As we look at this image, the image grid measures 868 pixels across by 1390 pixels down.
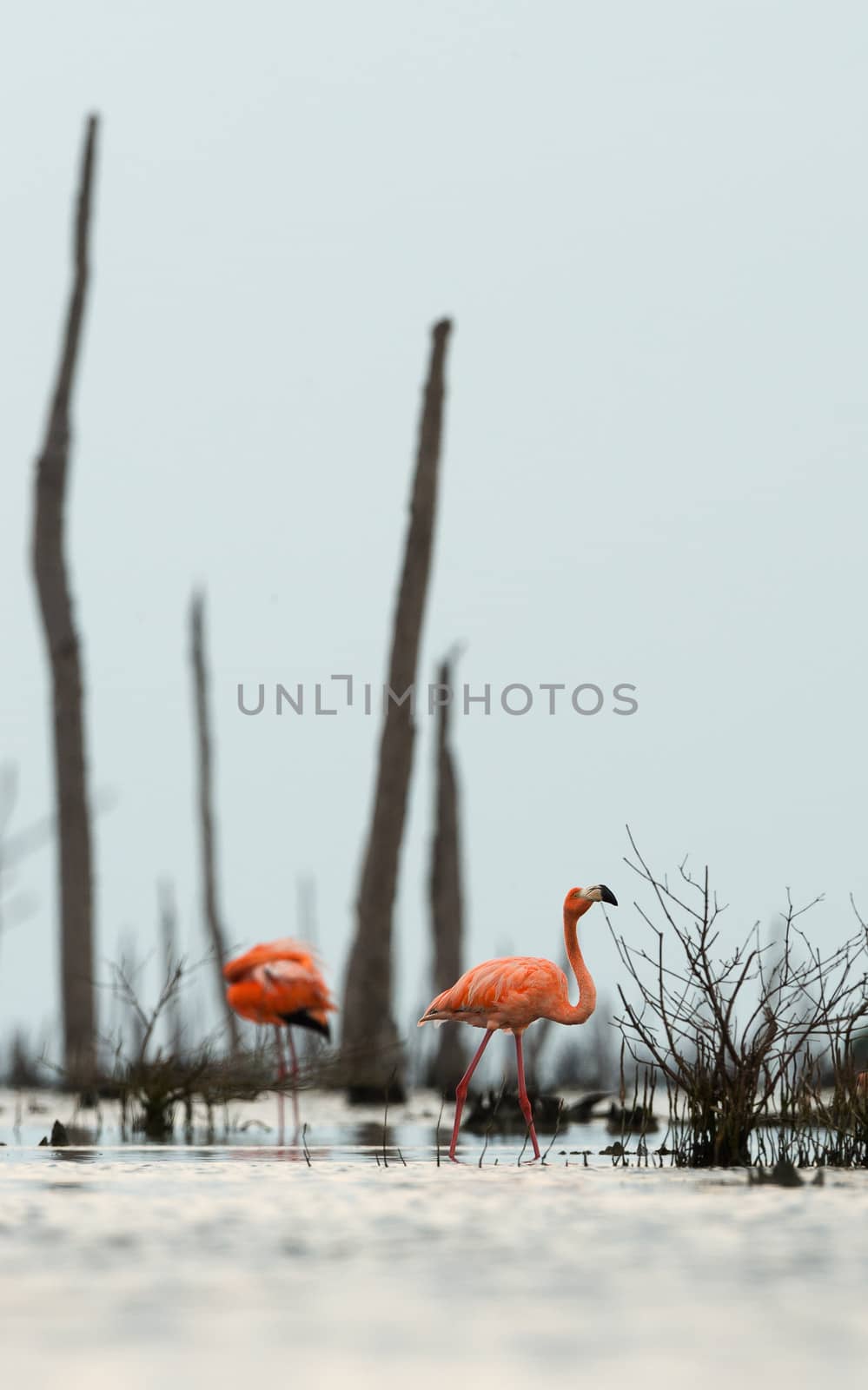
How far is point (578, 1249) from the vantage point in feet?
20.1

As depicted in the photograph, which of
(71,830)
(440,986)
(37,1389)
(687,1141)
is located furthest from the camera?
(440,986)

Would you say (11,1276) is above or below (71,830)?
below

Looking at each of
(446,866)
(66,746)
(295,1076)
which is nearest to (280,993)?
(295,1076)

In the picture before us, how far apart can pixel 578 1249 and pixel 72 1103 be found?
13064 millimetres

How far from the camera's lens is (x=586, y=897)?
10.1m

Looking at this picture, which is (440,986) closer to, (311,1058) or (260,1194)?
(311,1058)

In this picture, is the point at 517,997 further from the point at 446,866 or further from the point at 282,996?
the point at 446,866

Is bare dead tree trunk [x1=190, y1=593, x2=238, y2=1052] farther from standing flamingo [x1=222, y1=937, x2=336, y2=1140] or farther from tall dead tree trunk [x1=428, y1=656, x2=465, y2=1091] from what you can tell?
standing flamingo [x1=222, y1=937, x2=336, y2=1140]

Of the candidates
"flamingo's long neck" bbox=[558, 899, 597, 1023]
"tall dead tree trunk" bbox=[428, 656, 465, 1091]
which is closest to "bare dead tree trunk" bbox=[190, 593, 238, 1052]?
"tall dead tree trunk" bbox=[428, 656, 465, 1091]

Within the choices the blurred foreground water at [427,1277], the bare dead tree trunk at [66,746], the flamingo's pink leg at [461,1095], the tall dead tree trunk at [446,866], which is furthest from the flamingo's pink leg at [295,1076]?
the tall dead tree trunk at [446,866]

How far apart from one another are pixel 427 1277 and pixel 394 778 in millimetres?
13883

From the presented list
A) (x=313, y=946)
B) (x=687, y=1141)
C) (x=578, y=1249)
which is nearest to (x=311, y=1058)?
(x=313, y=946)

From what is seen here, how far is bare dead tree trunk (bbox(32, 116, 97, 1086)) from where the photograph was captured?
67.4ft

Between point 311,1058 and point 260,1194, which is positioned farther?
point 311,1058
